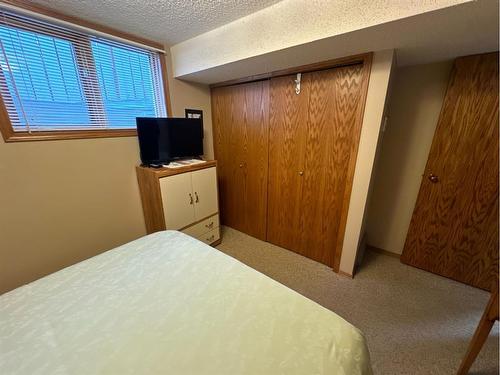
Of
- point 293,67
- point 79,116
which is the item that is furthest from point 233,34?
point 79,116

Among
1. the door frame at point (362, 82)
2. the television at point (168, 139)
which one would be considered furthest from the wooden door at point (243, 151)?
the television at point (168, 139)

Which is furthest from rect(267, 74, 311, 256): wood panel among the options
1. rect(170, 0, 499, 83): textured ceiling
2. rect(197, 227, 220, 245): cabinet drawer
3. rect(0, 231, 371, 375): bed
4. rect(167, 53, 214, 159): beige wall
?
rect(0, 231, 371, 375): bed

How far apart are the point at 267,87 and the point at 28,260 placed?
2508 millimetres

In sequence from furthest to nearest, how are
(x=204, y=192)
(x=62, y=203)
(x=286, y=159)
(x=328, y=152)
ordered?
(x=204, y=192), (x=286, y=159), (x=328, y=152), (x=62, y=203)

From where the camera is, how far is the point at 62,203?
1.64 meters

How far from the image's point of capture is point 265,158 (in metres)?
2.28

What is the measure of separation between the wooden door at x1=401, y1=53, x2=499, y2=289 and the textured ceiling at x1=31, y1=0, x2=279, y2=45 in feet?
5.56

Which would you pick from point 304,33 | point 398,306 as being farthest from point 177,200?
point 398,306

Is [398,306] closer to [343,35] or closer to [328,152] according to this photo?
[328,152]

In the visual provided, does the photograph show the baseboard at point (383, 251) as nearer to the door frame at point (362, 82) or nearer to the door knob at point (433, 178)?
the door frame at point (362, 82)

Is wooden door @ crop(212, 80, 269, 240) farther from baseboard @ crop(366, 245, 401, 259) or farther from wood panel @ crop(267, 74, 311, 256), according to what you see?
baseboard @ crop(366, 245, 401, 259)

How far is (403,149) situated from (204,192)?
2098mm

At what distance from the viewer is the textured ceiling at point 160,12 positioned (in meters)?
1.32

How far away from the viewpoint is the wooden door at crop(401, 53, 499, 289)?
1.57 metres
